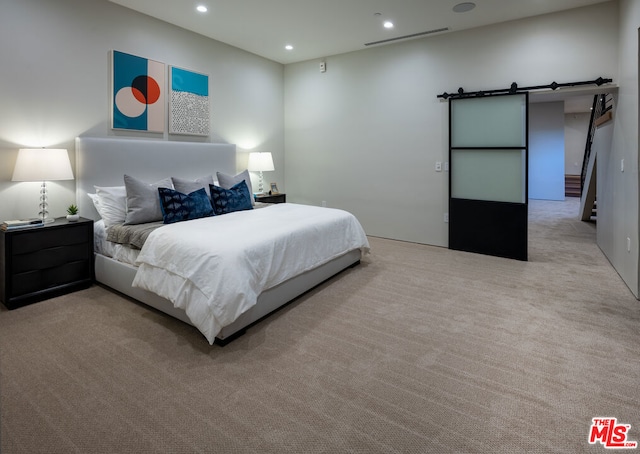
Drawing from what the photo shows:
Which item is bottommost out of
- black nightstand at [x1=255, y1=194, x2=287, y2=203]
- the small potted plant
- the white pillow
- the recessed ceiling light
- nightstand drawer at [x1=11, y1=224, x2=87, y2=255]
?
nightstand drawer at [x1=11, y1=224, x2=87, y2=255]

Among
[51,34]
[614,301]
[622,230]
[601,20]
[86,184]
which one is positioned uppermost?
[601,20]

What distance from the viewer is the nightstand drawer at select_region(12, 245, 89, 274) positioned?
308 centimetres

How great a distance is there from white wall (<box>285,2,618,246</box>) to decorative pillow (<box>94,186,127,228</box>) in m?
3.43

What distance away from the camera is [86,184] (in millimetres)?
3789

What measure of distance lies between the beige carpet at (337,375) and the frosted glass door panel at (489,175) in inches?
61.4

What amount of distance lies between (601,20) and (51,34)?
18.9 feet

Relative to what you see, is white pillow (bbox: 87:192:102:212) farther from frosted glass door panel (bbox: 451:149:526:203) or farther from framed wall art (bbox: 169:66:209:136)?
frosted glass door panel (bbox: 451:149:526:203)

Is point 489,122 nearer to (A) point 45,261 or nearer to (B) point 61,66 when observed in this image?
(B) point 61,66

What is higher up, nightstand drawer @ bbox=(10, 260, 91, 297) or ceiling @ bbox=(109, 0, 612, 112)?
ceiling @ bbox=(109, 0, 612, 112)

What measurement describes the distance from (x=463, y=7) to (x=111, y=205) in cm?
436

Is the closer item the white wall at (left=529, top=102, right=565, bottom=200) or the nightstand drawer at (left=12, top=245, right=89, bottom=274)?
the nightstand drawer at (left=12, top=245, right=89, bottom=274)

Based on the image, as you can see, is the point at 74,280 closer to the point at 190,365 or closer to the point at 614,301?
the point at 190,365

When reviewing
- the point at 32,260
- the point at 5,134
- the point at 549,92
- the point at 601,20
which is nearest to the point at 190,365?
the point at 32,260

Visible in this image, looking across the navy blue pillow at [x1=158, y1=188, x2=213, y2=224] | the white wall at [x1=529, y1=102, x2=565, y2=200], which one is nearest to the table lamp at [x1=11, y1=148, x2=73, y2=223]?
the navy blue pillow at [x1=158, y1=188, x2=213, y2=224]
